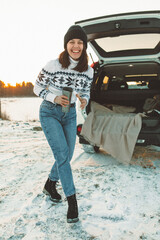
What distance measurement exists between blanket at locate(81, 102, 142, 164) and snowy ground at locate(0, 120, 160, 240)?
0.93ft

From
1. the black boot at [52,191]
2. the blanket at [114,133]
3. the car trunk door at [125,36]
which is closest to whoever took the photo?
the black boot at [52,191]

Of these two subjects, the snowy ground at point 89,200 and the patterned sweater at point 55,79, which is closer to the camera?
the snowy ground at point 89,200

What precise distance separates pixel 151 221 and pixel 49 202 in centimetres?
107

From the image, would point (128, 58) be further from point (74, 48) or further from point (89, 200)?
point (89, 200)

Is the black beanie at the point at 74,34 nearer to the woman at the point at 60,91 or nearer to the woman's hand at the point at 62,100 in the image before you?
the woman at the point at 60,91

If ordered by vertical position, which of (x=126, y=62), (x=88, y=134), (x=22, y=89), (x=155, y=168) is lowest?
(x=22, y=89)

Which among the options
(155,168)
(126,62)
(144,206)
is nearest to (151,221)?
(144,206)

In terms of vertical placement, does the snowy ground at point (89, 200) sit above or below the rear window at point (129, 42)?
below

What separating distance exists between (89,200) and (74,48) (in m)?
1.61

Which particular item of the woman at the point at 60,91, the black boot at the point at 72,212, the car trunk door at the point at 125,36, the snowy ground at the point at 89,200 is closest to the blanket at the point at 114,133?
the snowy ground at the point at 89,200

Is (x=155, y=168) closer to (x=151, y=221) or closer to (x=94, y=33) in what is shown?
(x=151, y=221)

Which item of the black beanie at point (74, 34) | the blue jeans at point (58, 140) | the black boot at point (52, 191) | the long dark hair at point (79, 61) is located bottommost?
the black boot at point (52, 191)

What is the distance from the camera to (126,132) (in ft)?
10.6

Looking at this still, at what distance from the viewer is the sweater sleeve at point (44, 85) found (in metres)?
2.04
